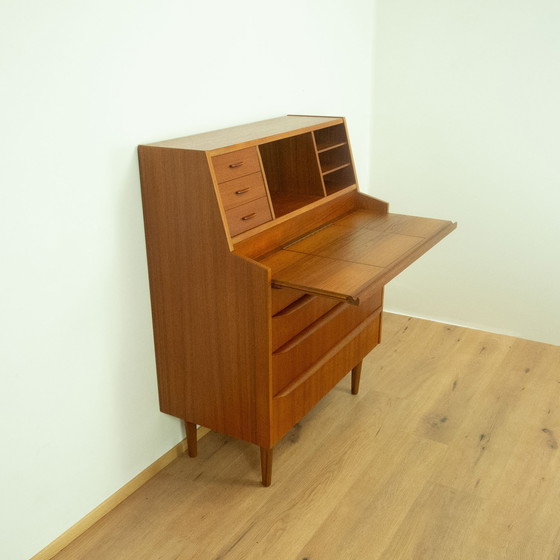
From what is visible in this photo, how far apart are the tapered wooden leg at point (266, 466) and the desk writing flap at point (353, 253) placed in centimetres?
68

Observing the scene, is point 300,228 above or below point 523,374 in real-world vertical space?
Answer: above

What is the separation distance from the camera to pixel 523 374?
3.16 metres

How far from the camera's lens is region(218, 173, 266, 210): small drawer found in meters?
2.06

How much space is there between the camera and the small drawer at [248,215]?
2.07m

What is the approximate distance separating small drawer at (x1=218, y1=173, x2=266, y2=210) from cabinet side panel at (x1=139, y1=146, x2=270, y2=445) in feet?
0.29

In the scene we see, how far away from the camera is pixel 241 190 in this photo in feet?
6.93

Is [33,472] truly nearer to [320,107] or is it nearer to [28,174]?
[28,174]

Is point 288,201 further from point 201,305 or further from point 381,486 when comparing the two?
point 381,486

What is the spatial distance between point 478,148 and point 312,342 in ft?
5.41

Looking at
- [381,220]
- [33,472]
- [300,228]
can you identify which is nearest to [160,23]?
[300,228]

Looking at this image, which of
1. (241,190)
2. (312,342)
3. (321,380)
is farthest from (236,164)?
(321,380)

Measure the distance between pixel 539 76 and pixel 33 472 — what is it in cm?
279

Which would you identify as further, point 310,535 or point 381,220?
point 381,220

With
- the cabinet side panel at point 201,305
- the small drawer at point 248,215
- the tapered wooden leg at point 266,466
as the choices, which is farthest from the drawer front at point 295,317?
the tapered wooden leg at point 266,466
